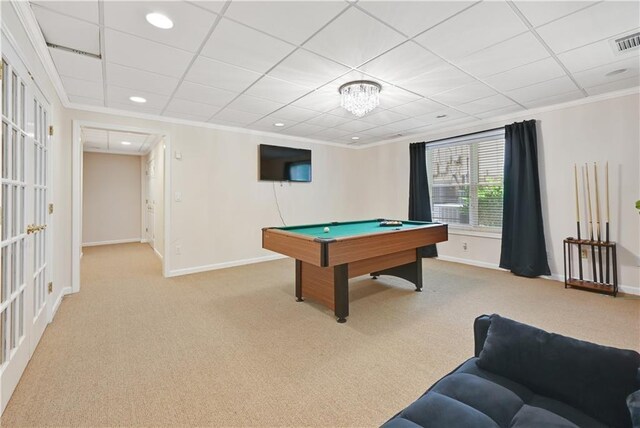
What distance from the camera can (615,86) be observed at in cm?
326

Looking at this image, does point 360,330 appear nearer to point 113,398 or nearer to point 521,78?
point 113,398

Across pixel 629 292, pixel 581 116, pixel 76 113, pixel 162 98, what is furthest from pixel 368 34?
pixel 629 292

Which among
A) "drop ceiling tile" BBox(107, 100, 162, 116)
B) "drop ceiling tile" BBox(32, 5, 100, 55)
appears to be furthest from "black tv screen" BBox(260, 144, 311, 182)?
"drop ceiling tile" BBox(32, 5, 100, 55)

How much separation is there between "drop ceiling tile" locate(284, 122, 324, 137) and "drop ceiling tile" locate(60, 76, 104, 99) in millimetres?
2602

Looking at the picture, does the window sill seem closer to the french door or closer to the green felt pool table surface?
the green felt pool table surface

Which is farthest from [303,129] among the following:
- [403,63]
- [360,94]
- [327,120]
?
[403,63]

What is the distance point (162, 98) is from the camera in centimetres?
345

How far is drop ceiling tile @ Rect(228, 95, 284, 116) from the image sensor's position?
11.5 ft

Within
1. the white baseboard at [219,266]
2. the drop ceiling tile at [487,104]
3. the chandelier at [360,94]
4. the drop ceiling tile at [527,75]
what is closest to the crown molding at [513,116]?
the drop ceiling tile at [487,104]

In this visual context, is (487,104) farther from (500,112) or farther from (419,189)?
(419,189)

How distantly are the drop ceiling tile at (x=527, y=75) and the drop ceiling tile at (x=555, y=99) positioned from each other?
746 millimetres

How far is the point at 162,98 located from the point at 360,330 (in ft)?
11.1

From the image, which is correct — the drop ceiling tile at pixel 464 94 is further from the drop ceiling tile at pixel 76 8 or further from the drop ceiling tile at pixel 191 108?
the drop ceiling tile at pixel 76 8

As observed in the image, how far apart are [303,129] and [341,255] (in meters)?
3.13
